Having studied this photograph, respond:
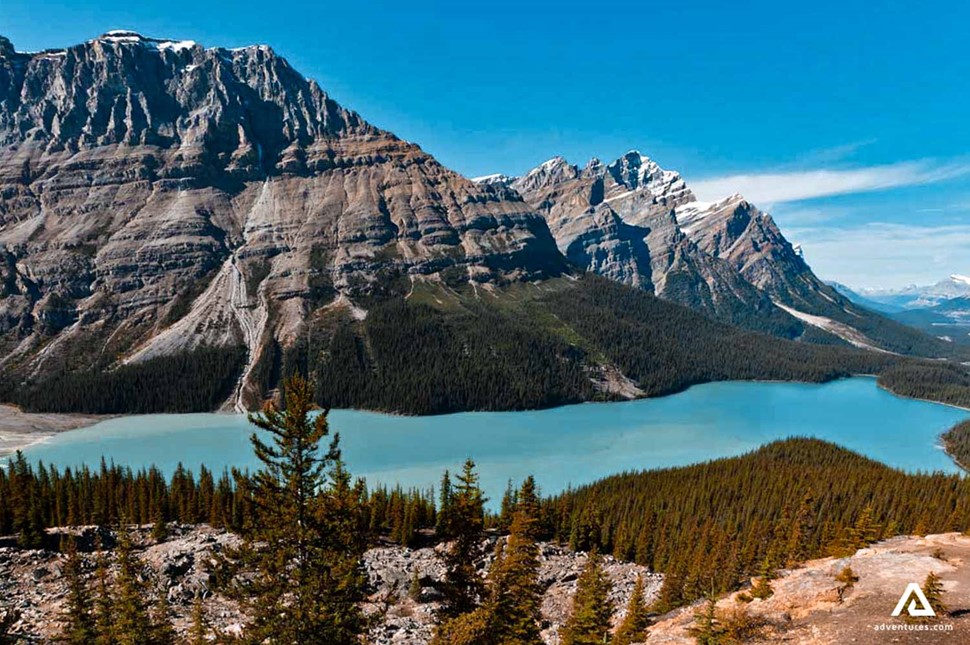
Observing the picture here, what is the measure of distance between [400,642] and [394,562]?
16.8m

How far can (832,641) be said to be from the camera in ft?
88.4

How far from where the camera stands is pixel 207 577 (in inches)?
1863

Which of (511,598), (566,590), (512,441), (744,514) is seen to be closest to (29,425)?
(512,441)

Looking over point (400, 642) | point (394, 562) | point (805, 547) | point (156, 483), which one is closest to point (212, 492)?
point (156, 483)

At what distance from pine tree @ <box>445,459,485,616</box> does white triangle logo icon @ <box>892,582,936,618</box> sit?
77.6ft

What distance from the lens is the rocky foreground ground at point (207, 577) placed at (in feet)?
138

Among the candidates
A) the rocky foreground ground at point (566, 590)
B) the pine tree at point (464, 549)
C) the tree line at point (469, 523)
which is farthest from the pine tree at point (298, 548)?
the pine tree at point (464, 549)

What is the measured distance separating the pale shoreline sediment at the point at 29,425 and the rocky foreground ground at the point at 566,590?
4100 inches

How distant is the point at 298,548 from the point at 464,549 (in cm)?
829

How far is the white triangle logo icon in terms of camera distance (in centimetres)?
2805

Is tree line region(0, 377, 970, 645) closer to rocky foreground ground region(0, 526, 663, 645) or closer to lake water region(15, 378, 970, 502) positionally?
rocky foreground ground region(0, 526, 663, 645)

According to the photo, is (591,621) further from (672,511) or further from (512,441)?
(512,441)

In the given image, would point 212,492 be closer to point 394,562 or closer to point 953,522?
point 394,562

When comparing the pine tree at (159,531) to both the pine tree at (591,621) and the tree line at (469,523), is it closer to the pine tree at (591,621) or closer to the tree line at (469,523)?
the tree line at (469,523)
